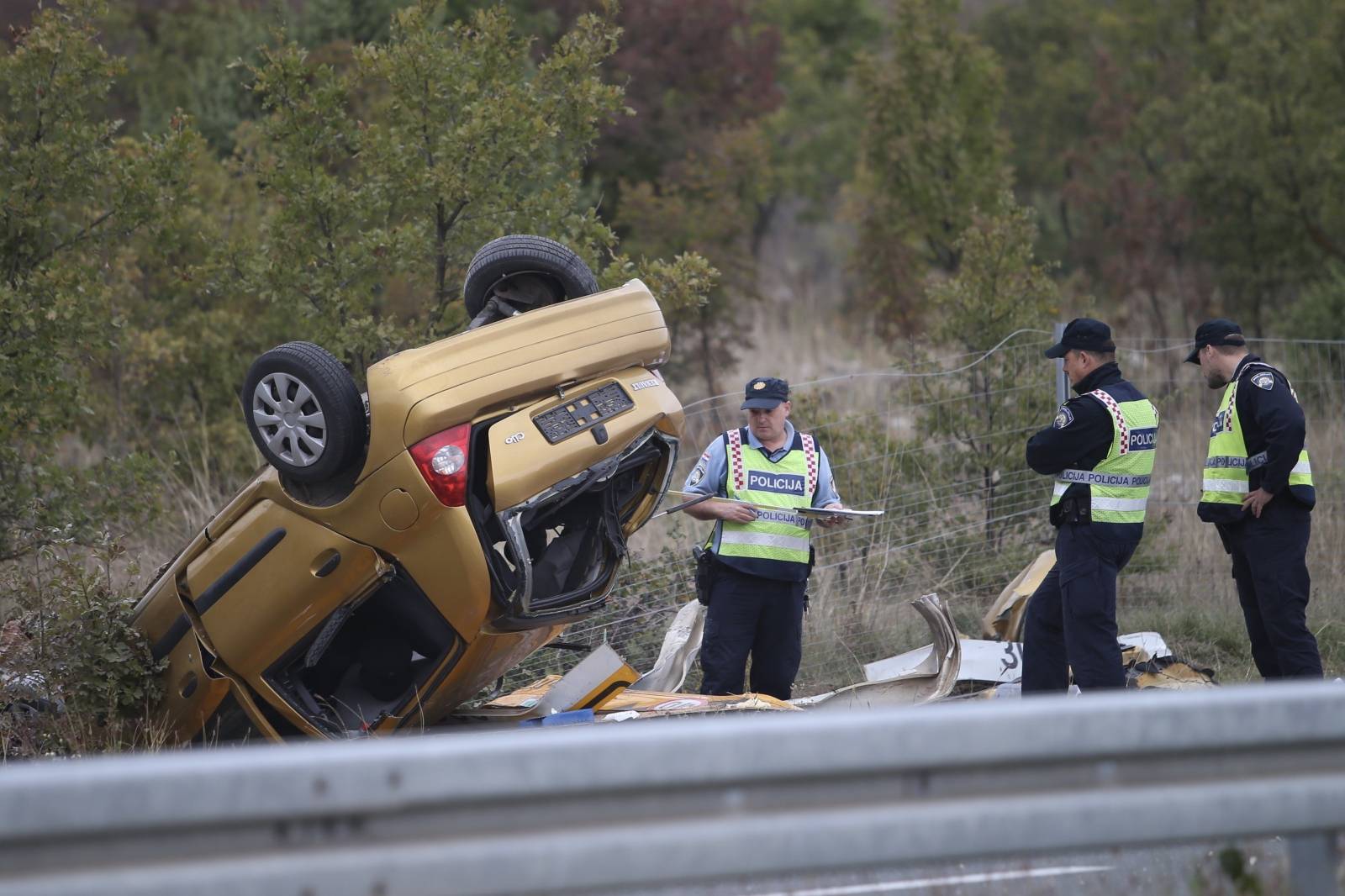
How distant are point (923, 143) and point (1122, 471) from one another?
11.7 meters

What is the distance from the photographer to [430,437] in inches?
196

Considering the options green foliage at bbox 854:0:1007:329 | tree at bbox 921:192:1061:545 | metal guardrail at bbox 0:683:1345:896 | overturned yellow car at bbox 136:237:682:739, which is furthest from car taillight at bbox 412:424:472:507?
green foliage at bbox 854:0:1007:329

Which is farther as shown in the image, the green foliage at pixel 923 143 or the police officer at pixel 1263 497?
the green foliage at pixel 923 143

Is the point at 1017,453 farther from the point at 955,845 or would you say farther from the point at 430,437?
the point at 955,845

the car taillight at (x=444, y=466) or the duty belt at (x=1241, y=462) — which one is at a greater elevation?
the car taillight at (x=444, y=466)

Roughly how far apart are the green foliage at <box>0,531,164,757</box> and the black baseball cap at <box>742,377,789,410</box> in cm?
290

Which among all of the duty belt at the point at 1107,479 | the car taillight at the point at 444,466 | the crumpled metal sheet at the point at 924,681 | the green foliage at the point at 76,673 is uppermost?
the car taillight at the point at 444,466

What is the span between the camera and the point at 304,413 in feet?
16.5

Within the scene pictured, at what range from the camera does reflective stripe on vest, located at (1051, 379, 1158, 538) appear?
6348 millimetres

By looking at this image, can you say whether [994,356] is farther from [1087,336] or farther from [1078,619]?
[1078,619]

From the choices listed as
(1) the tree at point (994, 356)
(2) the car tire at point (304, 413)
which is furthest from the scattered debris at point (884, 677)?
(1) the tree at point (994, 356)

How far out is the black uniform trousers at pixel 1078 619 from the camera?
6.25 meters

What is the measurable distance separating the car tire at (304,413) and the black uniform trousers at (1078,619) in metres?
3.21

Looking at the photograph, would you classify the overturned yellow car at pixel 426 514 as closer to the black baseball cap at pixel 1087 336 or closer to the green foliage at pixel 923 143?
the black baseball cap at pixel 1087 336
